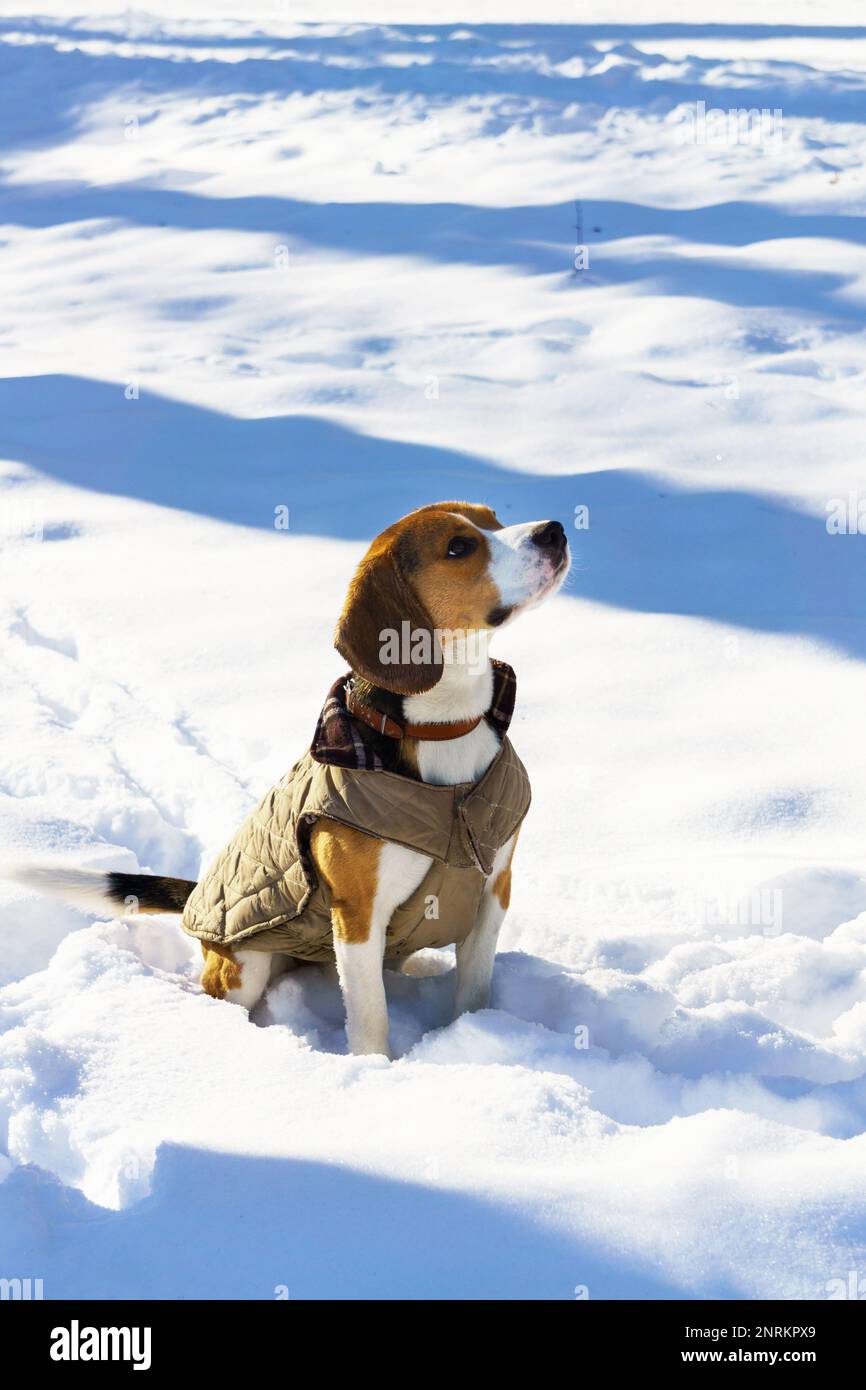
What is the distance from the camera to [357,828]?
9.56 feet

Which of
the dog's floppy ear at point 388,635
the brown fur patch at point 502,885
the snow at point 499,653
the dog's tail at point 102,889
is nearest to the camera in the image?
the snow at point 499,653

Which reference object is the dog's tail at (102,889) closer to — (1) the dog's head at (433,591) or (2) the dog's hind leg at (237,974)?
(2) the dog's hind leg at (237,974)

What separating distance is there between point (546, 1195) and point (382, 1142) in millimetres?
331

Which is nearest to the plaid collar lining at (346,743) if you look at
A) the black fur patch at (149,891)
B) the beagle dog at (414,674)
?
the beagle dog at (414,674)

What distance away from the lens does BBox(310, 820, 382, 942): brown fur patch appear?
2.94m

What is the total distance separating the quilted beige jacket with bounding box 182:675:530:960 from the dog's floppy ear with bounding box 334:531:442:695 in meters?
0.21

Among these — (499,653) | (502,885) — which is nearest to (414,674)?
(502,885)

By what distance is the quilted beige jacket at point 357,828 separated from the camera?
9.64ft

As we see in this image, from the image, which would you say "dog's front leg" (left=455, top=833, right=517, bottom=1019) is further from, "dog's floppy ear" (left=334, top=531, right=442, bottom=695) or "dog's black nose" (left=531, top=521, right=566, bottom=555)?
"dog's black nose" (left=531, top=521, right=566, bottom=555)

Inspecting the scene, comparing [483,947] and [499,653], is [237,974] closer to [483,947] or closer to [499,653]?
[483,947]

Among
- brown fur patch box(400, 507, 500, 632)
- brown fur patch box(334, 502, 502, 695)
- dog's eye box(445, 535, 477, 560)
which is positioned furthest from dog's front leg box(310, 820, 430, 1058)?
dog's eye box(445, 535, 477, 560)

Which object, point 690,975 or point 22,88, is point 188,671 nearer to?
point 690,975

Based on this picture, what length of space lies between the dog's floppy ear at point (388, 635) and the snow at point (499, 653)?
797 millimetres

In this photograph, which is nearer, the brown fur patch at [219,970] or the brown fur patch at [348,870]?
the brown fur patch at [348,870]
